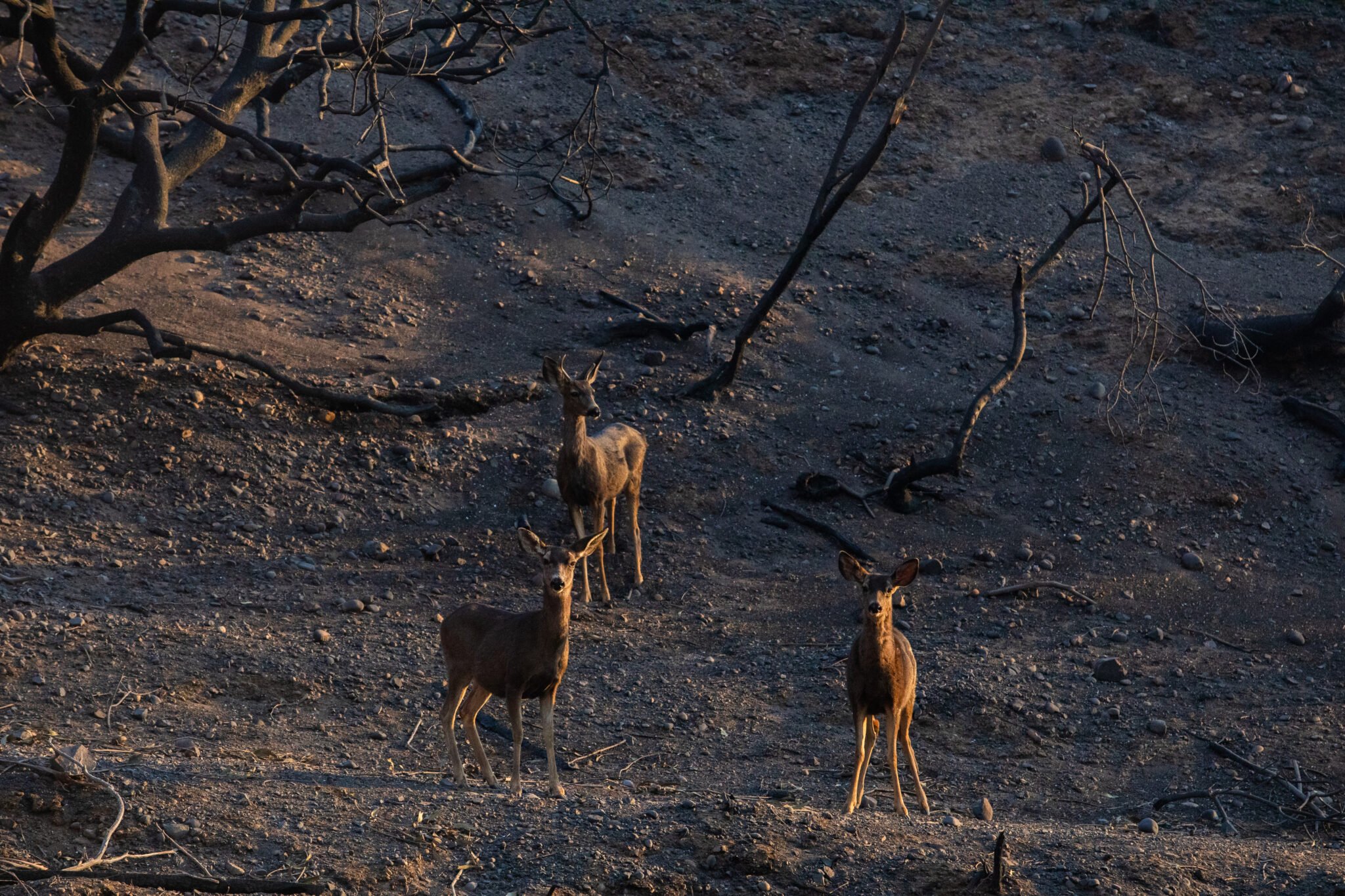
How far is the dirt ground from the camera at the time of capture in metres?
7.30

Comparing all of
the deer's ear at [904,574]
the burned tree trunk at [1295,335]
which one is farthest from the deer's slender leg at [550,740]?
the burned tree trunk at [1295,335]

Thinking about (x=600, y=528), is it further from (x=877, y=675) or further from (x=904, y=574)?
(x=877, y=675)

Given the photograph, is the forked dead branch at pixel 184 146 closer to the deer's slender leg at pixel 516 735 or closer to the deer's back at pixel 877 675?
the deer's slender leg at pixel 516 735

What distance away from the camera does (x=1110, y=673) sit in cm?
1149

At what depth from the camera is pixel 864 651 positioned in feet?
26.7

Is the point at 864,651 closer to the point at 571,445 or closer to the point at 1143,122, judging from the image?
the point at 571,445

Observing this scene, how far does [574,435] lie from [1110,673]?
4827mm

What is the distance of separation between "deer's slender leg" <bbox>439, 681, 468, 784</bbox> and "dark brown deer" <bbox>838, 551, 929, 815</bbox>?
2148mm

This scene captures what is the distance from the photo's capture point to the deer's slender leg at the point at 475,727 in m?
7.94

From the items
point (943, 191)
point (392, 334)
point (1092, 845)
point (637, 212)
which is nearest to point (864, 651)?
point (1092, 845)

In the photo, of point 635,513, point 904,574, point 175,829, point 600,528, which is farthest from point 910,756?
point 635,513

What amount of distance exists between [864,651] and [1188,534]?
7885mm

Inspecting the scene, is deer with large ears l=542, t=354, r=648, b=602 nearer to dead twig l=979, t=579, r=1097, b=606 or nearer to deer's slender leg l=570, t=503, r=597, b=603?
deer's slender leg l=570, t=503, r=597, b=603

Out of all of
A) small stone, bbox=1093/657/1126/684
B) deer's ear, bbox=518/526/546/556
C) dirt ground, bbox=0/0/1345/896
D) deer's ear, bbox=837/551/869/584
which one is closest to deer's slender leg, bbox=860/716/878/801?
dirt ground, bbox=0/0/1345/896
